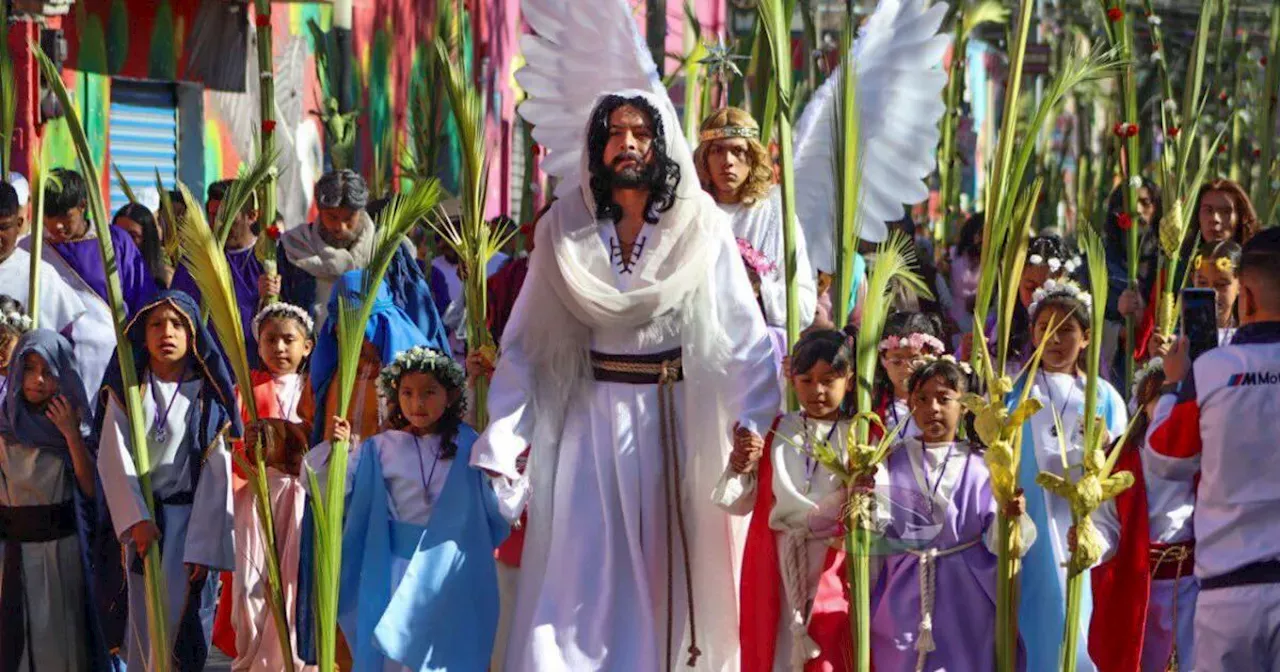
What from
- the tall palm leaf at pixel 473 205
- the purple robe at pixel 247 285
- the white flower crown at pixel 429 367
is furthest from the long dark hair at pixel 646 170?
the purple robe at pixel 247 285

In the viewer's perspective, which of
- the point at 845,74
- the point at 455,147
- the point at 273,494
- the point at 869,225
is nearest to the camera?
the point at 845,74

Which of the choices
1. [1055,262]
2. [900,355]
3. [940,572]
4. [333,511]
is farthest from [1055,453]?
[333,511]

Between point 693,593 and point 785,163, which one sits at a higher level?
point 785,163

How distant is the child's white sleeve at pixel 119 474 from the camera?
6852 mm

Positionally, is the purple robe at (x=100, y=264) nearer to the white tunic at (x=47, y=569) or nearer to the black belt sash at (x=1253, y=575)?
the white tunic at (x=47, y=569)

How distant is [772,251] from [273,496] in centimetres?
177

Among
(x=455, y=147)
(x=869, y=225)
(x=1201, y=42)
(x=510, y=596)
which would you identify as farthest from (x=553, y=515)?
(x=455, y=147)

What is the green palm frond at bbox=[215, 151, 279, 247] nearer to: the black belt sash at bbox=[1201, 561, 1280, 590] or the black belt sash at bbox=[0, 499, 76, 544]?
the black belt sash at bbox=[0, 499, 76, 544]

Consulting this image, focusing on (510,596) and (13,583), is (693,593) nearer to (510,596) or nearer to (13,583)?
(510,596)

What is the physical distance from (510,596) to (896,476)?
4.11ft

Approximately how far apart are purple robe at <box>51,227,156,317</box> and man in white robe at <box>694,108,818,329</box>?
7.14 ft

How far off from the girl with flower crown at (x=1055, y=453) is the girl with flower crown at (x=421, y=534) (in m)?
1.36

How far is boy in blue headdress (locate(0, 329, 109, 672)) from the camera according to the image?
7.15m

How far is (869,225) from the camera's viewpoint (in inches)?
335
